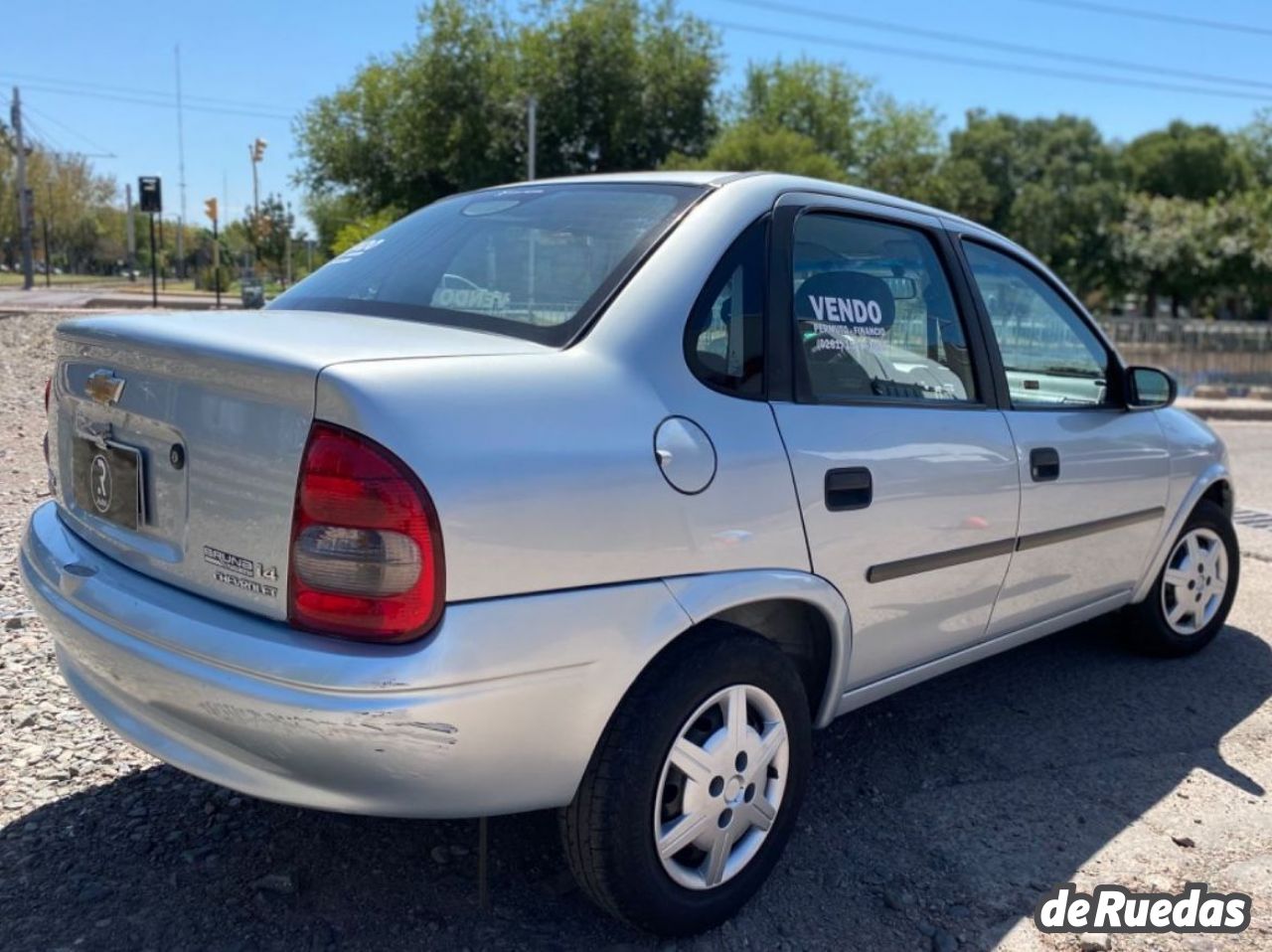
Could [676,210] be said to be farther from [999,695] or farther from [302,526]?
[999,695]

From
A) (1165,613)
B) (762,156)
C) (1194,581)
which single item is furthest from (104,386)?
(762,156)

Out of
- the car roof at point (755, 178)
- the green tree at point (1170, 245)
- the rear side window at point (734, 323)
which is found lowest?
the rear side window at point (734, 323)

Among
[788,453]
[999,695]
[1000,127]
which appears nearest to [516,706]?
[788,453]

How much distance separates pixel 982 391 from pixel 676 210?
47.1 inches

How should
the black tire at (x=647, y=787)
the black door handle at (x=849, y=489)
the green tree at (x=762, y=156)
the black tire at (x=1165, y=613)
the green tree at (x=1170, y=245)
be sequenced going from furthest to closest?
the green tree at (x=1170, y=245), the green tree at (x=762, y=156), the black tire at (x=1165, y=613), the black door handle at (x=849, y=489), the black tire at (x=647, y=787)

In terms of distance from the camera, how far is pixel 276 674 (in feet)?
6.70

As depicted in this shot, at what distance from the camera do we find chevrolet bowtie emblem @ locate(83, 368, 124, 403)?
2473mm

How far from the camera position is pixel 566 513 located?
214cm

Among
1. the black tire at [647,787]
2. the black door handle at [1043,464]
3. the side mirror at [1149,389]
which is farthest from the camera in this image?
the side mirror at [1149,389]

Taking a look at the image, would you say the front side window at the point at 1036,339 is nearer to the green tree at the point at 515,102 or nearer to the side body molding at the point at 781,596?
the side body molding at the point at 781,596

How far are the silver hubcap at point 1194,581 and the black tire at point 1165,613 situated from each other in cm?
2

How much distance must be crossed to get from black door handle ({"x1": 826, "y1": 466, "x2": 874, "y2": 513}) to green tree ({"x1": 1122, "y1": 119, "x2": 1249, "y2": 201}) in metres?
56.4

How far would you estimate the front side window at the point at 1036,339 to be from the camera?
3578 mm

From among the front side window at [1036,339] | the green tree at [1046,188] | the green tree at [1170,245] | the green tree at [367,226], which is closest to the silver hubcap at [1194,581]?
the front side window at [1036,339]
